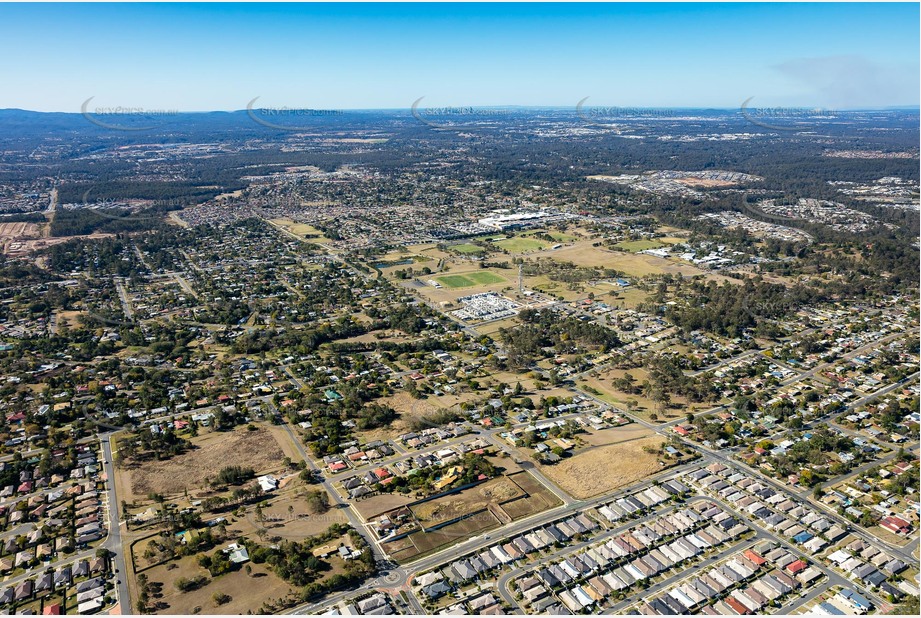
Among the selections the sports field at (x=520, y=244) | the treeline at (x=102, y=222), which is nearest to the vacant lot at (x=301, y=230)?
the treeline at (x=102, y=222)

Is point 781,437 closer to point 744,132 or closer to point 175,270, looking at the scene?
point 175,270

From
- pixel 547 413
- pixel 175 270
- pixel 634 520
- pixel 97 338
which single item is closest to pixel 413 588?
pixel 634 520

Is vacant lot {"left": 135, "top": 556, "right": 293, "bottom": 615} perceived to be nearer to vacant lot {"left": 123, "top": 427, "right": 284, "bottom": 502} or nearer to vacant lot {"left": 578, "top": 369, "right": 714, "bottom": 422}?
vacant lot {"left": 123, "top": 427, "right": 284, "bottom": 502}

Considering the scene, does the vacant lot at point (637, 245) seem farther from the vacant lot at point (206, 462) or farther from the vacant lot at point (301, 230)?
the vacant lot at point (206, 462)

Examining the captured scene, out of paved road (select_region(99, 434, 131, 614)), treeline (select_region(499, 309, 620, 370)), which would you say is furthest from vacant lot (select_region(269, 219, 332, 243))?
paved road (select_region(99, 434, 131, 614))

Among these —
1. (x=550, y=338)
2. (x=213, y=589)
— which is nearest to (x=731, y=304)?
(x=550, y=338)

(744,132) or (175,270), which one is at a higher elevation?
(744,132)
